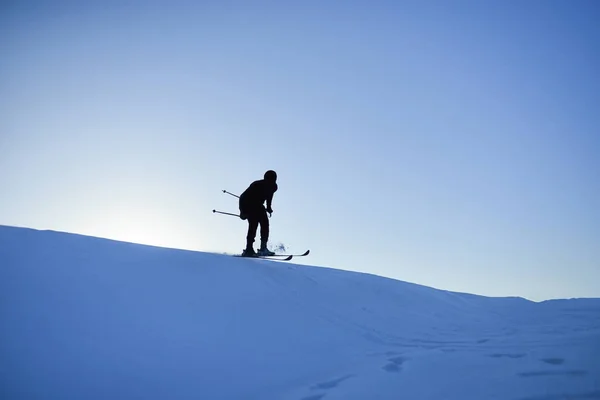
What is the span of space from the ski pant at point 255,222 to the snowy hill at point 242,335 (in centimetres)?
129

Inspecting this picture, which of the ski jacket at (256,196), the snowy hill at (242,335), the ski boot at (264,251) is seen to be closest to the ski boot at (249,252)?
the ski boot at (264,251)

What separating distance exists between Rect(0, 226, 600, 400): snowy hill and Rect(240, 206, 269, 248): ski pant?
4.22 feet

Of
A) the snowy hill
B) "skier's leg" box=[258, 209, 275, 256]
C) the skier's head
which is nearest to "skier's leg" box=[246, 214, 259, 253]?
"skier's leg" box=[258, 209, 275, 256]

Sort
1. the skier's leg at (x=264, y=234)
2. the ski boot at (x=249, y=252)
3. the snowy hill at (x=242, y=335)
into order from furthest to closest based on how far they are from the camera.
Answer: the skier's leg at (x=264, y=234) < the ski boot at (x=249, y=252) < the snowy hill at (x=242, y=335)

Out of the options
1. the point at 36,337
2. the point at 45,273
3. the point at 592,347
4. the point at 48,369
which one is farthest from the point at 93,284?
the point at 592,347

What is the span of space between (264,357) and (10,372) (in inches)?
84.0

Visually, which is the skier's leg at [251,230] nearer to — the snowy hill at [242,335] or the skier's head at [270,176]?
the skier's head at [270,176]

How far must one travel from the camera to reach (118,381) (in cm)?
375

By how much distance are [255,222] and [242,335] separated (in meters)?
3.43

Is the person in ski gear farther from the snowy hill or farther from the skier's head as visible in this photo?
the snowy hill

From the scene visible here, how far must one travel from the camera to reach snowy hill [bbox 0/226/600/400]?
359cm

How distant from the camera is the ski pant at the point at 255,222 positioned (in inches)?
317

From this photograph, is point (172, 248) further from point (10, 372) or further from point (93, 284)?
point (10, 372)

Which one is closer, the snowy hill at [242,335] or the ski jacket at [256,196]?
the snowy hill at [242,335]
